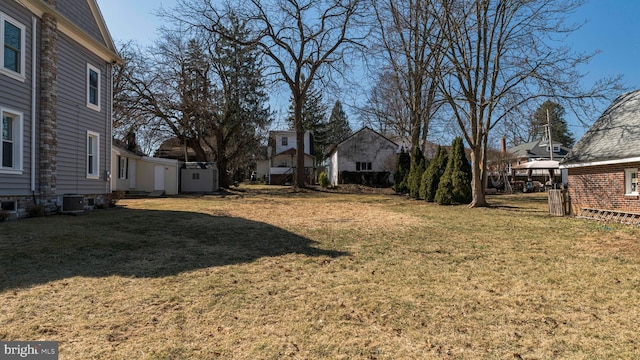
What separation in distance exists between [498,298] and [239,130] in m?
29.2

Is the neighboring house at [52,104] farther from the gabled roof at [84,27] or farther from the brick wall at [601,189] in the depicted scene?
the brick wall at [601,189]

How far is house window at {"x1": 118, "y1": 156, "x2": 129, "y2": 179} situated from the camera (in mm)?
23205

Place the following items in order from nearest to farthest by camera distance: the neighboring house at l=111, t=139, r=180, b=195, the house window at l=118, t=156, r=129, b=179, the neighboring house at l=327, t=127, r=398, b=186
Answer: the house window at l=118, t=156, r=129, b=179 → the neighboring house at l=111, t=139, r=180, b=195 → the neighboring house at l=327, t=127, r=398, b=186

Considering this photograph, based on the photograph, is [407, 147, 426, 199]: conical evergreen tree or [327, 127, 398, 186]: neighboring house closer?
[407, 147, 426, 199]: conical evergreen tree

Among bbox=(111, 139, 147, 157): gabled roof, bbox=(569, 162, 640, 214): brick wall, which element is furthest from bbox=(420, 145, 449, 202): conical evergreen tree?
bbox=(111, 139, 147, 157): gabled roof

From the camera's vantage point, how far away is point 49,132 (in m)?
11.5

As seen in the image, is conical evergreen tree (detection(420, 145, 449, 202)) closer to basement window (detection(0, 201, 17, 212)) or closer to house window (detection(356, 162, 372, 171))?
house window (detection(356, 162, 372, 171))

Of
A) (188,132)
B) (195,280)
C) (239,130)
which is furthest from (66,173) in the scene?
(239,130)

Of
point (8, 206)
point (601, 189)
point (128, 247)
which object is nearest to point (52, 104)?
point (8, 206)

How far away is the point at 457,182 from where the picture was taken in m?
18.3

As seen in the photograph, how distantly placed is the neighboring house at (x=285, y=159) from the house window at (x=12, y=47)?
30.1 metres

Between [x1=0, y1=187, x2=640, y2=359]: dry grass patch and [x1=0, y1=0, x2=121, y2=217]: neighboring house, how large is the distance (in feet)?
9.75

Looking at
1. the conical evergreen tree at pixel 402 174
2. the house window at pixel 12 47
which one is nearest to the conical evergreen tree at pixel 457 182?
the conical evergreen tree at pixel 402 174

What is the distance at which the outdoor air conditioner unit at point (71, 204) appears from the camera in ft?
39.7
